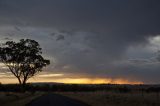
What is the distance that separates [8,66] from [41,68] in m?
8.67

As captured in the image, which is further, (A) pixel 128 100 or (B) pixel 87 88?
(B) pixel 87 88

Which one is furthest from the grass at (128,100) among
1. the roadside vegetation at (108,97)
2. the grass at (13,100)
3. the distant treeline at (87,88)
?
the distant treeline at (87,88)

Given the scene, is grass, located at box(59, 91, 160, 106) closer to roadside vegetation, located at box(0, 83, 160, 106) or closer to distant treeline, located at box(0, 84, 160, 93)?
roadside vegetation, located at box(0, 83, 160, 106)

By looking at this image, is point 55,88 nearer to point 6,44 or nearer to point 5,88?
point 5,88

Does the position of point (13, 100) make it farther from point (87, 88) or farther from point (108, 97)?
point (87, 88)

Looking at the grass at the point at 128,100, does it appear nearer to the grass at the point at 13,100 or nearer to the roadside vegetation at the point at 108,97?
the roadside vegetation at the point at 108,97

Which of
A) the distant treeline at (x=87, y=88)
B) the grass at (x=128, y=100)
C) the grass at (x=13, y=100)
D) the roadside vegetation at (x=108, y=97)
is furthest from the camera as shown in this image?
the distant treeline at (x=87, y=88)

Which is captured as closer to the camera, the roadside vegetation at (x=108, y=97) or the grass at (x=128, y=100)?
the grass at (x=128, y=100)

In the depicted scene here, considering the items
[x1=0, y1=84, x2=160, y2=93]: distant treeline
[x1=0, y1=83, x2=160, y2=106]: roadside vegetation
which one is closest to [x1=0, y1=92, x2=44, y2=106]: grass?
[x1=0, y1=83, x2=160, y2=106]: roadside vegetation

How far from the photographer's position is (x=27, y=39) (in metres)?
74.2

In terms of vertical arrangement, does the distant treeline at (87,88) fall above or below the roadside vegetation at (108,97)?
above

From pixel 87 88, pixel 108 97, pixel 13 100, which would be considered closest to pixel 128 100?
pixel 108 97

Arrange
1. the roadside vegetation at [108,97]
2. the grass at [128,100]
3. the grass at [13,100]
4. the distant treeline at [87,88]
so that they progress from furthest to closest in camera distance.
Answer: the distant treeline at [87,88] → the grass at [13,100] → the roadside vegetation at [108,97] → the grass at [128,100]

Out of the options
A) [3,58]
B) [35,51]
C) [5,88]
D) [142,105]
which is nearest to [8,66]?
[3,58]
